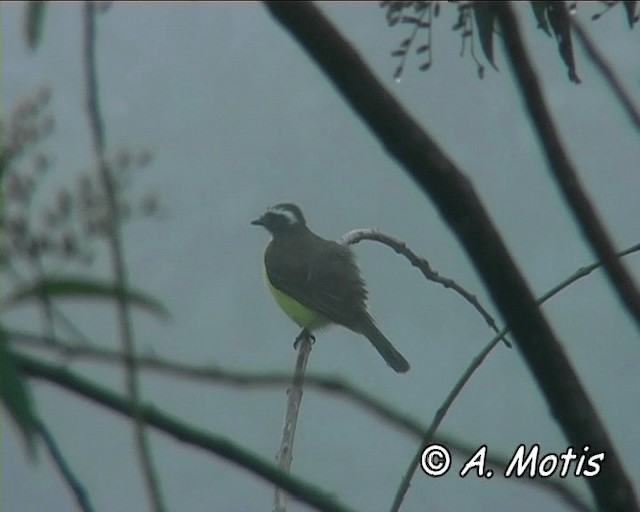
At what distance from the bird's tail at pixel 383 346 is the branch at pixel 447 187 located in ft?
7.58

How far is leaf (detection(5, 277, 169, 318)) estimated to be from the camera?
9.8 inches

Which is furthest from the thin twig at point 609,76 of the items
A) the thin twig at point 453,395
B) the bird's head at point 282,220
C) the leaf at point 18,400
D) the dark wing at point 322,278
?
the bird's head at point 282,220

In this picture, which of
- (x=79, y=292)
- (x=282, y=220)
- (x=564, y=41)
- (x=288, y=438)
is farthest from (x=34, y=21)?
(x=282, y=220)

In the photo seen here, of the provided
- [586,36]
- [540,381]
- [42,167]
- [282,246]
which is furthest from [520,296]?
[282,246]

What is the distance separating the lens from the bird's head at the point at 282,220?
3.06 metres

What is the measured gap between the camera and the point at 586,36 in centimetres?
32

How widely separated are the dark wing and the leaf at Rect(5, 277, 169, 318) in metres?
2.25

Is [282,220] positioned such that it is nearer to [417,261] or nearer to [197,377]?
[417,261]

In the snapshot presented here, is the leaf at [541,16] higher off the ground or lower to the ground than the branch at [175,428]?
higher

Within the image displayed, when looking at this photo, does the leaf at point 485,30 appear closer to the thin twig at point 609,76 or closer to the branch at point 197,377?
the thin twig at point 609,76

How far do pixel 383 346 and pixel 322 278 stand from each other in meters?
0.24

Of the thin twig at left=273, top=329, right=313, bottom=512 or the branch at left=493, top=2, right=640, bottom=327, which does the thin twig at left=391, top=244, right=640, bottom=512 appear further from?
the thin twig at left=273, top=329, right=313, bottom=512

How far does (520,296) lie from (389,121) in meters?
0.05

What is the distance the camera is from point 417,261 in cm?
104
